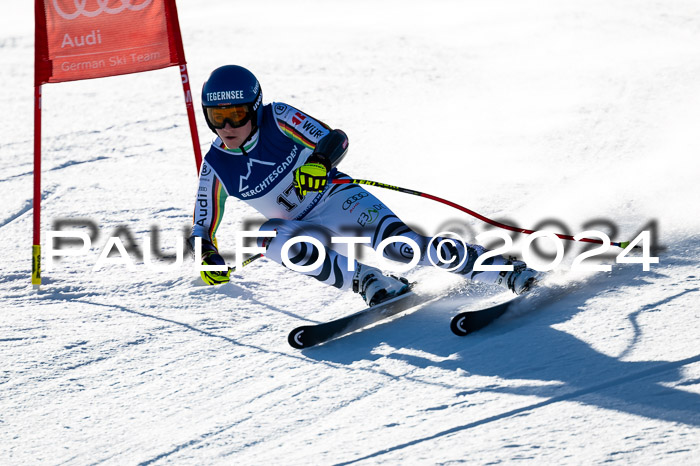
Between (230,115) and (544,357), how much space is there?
6.74 ft

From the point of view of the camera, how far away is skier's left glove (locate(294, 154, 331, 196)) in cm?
455

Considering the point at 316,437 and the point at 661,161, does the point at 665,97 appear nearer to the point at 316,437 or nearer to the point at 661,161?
the point at 661,161

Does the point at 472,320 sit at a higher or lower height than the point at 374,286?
lower

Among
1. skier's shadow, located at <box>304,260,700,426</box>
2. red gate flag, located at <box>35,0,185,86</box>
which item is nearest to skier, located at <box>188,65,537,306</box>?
skier's shadow, located at <box>304,260,700,426</box>

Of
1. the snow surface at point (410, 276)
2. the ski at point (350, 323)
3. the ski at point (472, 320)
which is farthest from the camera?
the ski at point (350, 323)

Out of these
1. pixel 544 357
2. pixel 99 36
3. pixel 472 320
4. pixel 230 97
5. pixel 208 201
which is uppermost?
pixel 99 36

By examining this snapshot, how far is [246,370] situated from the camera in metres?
4.45

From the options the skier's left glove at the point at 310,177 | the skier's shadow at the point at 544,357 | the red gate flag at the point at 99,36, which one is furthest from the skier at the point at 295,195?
the red gate flag at the point at 99,36

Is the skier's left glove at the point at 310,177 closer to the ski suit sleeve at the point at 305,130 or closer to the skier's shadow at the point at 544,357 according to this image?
the ski suit sleeve at the point at 305,130

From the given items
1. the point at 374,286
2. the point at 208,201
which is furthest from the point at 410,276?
the point at 208,201

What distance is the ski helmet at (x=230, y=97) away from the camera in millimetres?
4691

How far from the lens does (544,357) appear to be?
13.0 ft

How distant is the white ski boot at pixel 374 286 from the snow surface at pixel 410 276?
164mm

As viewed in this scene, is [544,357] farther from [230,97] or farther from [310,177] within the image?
[230,97]
